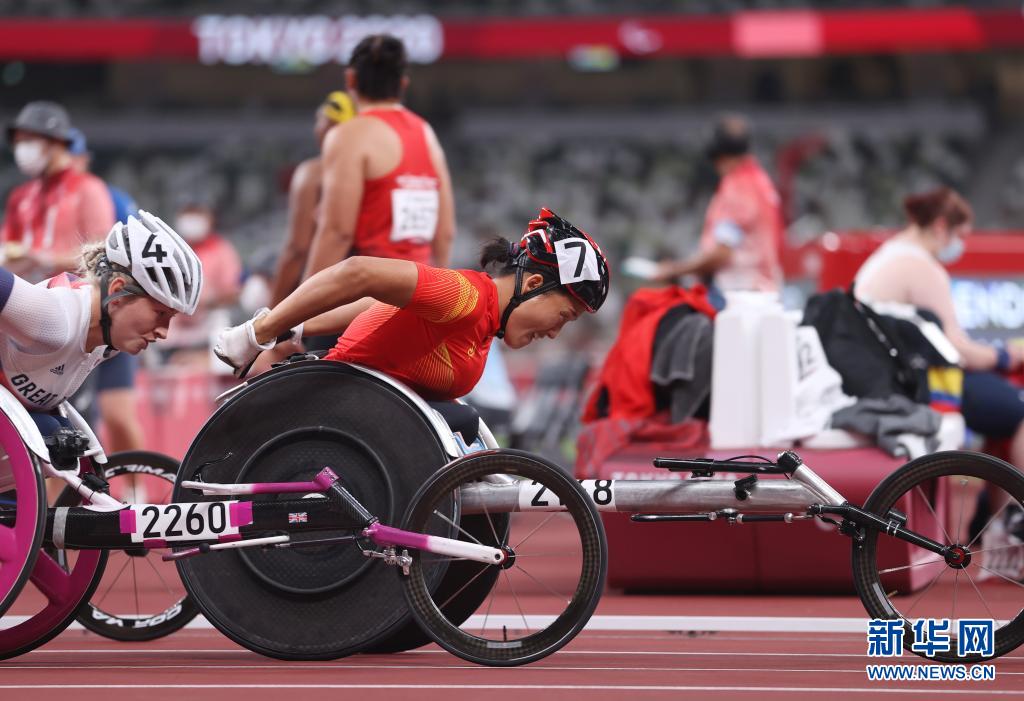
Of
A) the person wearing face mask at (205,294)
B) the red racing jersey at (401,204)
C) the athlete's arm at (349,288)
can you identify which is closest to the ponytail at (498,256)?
the athlete's arm at (349,288)

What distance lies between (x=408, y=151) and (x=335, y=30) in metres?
20.2

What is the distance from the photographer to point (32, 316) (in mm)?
4402

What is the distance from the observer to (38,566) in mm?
4820

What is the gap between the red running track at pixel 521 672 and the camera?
3965 mm

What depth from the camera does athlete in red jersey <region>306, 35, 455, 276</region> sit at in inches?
240

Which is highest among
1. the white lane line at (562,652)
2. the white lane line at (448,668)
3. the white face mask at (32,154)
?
the white face mask at (32,154)

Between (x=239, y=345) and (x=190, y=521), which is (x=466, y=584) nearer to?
(x=190, y=521)

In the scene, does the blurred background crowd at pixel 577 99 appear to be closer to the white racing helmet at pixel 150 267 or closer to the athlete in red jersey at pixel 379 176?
the athlete in red jersey at pixel 379 176

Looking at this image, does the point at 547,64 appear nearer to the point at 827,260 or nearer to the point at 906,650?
the point at 827,260

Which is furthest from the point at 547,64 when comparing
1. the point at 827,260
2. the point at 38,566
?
the point at 38,566

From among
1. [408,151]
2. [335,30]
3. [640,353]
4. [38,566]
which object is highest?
[335,30]

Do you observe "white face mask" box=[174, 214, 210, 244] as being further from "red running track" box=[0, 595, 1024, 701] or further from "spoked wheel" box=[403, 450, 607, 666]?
"spoked wheel" box=[403, 450, 607, 666]

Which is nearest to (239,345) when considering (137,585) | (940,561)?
(137,585)

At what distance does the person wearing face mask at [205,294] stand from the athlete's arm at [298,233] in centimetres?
473
